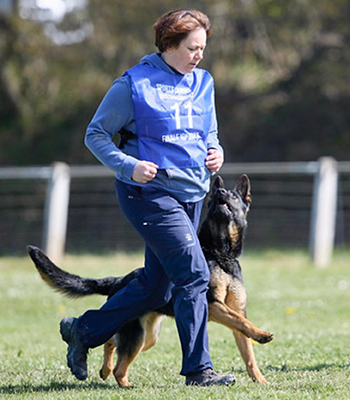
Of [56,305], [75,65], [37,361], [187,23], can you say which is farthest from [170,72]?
[75,65]

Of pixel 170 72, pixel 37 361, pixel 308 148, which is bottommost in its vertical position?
pixel 37 361

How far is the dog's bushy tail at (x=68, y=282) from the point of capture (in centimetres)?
519

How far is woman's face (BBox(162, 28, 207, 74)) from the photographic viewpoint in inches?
179

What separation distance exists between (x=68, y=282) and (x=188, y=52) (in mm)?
1703

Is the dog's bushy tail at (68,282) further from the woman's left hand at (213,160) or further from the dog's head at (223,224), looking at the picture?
the woman's left hand at (213,160)

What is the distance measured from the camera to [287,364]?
18.6 ft

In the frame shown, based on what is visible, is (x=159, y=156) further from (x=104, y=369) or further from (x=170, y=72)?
(x=104, y=369)

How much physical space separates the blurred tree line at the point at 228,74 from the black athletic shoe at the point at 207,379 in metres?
14.9

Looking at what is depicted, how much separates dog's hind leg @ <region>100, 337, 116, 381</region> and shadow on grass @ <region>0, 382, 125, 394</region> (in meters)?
0.19

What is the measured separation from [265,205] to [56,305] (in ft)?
26.8

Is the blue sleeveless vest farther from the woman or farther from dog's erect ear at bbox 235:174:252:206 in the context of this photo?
dog's erect ear at bbox 235:174:252:206

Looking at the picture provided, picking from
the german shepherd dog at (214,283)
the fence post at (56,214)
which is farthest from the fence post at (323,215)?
the german shepherd dog at (214,283)

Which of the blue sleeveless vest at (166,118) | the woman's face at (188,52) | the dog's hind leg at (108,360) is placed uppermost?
the woman's face at (188,52)

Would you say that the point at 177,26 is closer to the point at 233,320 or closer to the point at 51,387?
the point at 233,320
